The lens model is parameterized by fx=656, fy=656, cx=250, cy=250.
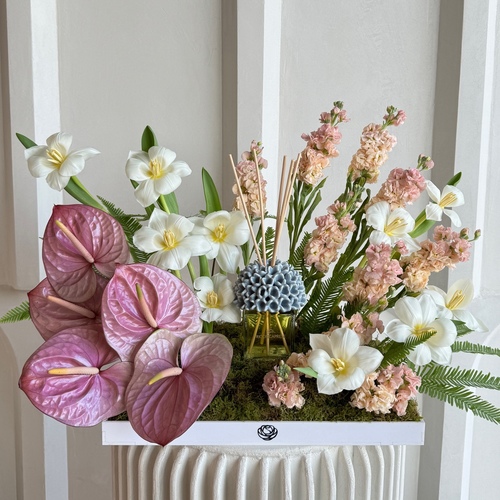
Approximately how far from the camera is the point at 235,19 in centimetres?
123

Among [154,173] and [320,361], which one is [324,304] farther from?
[154,173]

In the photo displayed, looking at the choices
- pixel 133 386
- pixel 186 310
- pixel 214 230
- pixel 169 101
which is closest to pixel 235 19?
pixel 169 101

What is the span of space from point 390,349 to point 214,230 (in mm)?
298

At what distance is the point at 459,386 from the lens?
908 mm

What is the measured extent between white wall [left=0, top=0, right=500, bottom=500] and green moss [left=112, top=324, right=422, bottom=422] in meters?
0.49

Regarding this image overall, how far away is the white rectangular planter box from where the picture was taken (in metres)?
0.87

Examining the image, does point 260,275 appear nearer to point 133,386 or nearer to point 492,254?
point 133,386

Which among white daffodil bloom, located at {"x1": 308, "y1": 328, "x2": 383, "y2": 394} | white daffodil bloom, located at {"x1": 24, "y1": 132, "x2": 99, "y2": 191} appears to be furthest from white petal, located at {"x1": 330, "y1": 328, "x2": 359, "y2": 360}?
white daffodil bloom, located at {"x1": 24, "y1": 132, "x2": 99, "y2": 191}

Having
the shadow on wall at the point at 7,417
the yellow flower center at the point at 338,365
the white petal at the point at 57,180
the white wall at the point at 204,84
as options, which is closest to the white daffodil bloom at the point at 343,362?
the yellow flower center at the point at 338,365

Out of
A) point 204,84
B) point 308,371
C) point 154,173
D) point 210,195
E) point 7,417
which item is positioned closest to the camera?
point 308,371

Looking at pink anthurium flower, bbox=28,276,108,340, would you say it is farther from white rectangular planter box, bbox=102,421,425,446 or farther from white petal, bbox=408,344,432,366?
white petal, bbox=408,344,432,366

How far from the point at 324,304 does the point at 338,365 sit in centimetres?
16

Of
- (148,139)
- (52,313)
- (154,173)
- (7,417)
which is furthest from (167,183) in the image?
(7,417)

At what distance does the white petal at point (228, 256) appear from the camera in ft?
3.09
